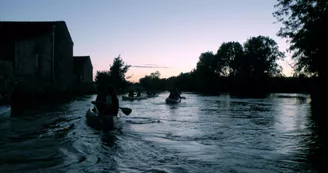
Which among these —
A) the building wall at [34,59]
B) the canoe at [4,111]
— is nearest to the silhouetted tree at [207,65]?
the building wall at [34,59]

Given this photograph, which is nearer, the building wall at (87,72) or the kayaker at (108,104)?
the kayaker at (108,104)

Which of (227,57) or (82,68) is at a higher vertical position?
(227,57)

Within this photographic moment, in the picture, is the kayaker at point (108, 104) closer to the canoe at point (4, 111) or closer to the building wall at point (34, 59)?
the canoe at point (4, 111)

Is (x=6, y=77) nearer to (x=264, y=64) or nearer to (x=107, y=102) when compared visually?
(x=107, y=102)

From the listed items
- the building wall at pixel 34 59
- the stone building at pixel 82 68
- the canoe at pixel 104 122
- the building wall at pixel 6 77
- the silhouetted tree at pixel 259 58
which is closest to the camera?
the canoe at pixel 104 122

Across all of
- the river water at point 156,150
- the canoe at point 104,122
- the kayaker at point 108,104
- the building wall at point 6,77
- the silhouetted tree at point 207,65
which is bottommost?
the river water at point 156,150

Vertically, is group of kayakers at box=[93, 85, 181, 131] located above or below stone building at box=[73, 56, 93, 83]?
below

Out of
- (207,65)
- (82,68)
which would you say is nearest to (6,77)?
(82,68)

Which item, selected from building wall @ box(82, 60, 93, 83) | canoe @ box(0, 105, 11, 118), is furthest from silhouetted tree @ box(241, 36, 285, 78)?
canoe @ box(0, 105, 11, 118)

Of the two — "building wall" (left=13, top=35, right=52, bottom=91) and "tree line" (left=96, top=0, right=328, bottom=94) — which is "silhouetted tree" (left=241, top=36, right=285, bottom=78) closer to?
"tree line" (left=96, top=0, right=328, bottom=94)

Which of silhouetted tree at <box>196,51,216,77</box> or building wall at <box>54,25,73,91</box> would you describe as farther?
silhouetted tree at <box>196,51,216,77</box>

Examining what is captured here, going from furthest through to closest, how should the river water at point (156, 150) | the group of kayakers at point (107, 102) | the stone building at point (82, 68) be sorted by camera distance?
the stone building at point (82, 68)
the group of kayakers at point (107, 102)
the river water at point (156, 150)

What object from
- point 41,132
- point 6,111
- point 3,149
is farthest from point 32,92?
point 3,149

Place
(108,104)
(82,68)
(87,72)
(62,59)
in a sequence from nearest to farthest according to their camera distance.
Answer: (108,104) < (62,59) < (82,68) < (87,72)
